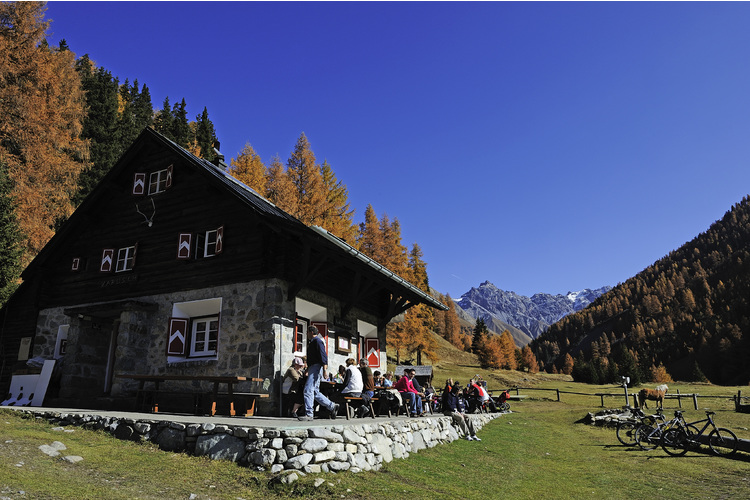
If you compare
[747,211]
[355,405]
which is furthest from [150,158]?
[747,211]

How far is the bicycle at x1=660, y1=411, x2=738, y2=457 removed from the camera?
12.8 m

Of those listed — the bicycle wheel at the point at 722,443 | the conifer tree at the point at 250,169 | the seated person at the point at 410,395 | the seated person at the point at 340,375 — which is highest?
the conifer tree at the point at 250,169

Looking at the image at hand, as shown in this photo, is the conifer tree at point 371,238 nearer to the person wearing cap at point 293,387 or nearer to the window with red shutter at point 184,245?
the window with red shutter at point 184,245

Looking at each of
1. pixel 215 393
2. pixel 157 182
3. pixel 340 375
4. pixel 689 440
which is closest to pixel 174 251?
pixel 157 182

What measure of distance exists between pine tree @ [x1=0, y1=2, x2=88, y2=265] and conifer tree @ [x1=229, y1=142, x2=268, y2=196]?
31.4 ft

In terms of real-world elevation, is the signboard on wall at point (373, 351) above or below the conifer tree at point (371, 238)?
below

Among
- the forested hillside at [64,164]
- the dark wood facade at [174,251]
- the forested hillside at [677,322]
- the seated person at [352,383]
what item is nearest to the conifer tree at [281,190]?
the forested hillside at [64,164]

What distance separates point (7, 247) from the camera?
738 inches

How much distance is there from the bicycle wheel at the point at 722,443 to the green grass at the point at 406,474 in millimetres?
298

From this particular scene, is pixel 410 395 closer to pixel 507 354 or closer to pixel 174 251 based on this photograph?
pixel 174 251

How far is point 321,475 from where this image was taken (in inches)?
281

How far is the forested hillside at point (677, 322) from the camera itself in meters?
101

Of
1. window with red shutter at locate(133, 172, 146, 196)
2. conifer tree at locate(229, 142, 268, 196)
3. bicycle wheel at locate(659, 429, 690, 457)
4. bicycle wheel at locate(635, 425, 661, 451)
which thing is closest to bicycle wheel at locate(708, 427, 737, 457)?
bicycle wheel at locate(659, 429, 690, 457)

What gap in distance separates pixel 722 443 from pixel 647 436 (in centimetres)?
175
